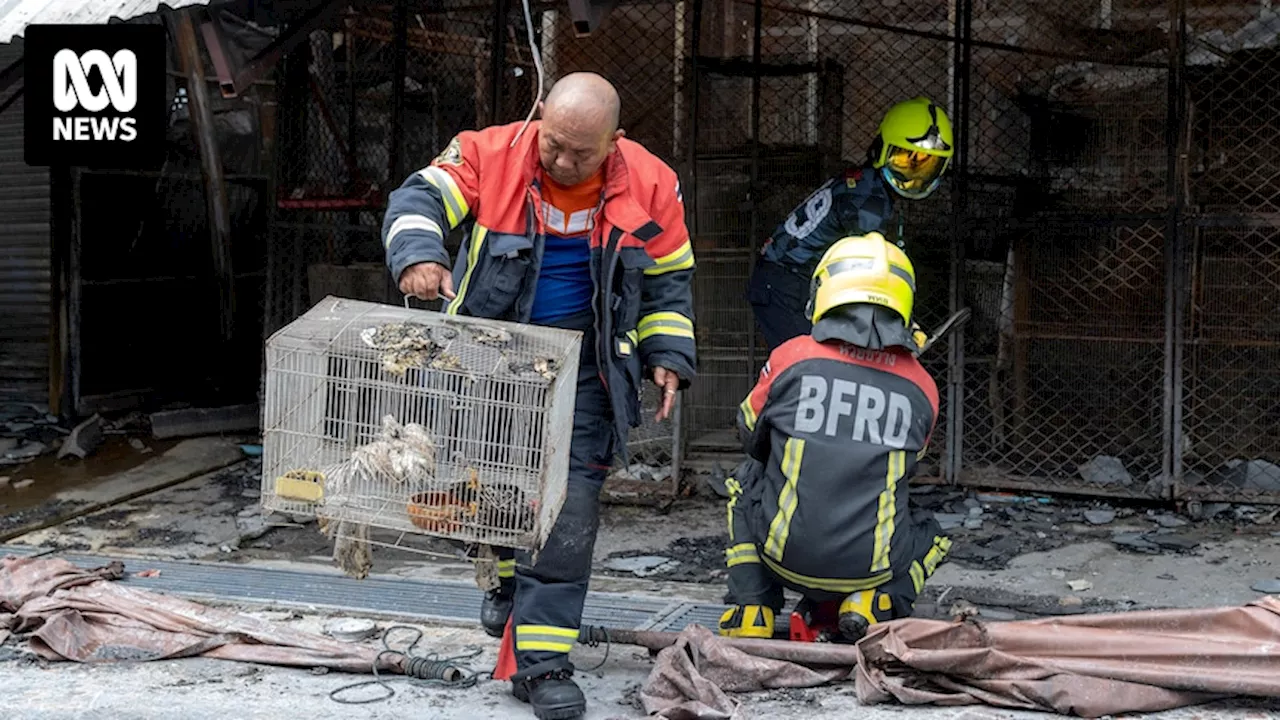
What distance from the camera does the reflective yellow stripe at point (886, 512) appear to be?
472 centimetres

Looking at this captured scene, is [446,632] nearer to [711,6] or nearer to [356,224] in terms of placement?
[356,224]

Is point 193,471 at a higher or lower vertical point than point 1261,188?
lower

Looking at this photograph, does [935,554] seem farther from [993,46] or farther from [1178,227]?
[993,46]

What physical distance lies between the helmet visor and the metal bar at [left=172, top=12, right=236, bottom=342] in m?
4.22

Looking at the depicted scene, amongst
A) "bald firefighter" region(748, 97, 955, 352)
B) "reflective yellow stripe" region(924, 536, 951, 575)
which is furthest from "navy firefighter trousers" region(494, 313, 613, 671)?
"bald firefighter" region(748, 97, 955, 352)

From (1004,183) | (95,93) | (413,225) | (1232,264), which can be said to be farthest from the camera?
(95,93)

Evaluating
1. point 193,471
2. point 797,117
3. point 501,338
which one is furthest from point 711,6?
point 501,338

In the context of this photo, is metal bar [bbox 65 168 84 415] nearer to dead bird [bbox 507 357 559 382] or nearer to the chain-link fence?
the chain-link fence

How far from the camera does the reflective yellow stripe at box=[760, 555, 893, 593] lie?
188 inches

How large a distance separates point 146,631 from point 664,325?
224cm

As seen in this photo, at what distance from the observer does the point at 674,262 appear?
4648 millimetres

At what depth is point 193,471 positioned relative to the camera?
8750 mm

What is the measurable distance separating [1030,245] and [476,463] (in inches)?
197

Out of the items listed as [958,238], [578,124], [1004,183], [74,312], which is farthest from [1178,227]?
[74,312]
